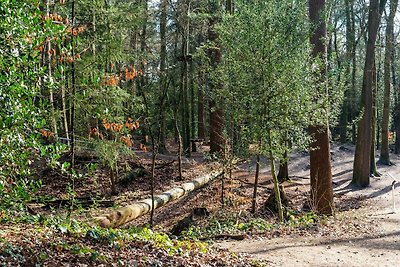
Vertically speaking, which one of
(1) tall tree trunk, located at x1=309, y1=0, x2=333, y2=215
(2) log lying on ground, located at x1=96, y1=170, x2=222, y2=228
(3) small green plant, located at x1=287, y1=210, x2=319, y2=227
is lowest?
(3) small green plant, located at x1=287, y1=210, x2=319, y2=227

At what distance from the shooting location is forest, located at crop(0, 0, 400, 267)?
14.4 ft

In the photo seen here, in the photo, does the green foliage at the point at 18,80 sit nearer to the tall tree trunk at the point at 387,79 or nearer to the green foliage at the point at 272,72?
the green foliage at the point at 272,72

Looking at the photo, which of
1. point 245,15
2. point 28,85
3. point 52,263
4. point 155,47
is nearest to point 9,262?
point 52,263

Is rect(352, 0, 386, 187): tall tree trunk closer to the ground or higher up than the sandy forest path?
higher up

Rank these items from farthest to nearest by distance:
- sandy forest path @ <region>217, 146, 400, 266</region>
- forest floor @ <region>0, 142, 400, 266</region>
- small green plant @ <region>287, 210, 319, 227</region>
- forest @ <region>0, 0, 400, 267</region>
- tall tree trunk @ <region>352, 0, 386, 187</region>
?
tall tree trunk @ <region>352, 0, 386, 187</region>
small green plant @ <region>287, 210, 319, 227</region>
sandy forest path @ <region>217, 146, 400, 266</region>
forest floor @ <region>0, 142, 400, 266</region>
forest @ <region>0, 0, 400, 267</region>

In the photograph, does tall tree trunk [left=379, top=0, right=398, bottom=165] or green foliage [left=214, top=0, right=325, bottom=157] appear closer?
green foliage [left=214, top=0, right=325, bottom=157]

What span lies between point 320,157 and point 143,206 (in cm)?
554

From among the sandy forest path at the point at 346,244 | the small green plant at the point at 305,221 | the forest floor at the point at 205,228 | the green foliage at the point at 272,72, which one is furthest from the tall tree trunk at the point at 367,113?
the green foliage at the point at 272,72

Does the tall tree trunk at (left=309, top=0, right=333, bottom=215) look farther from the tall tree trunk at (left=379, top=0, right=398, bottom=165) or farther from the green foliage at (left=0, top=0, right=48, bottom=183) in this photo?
the tall tree trunk at (left=379, top=0, right=398, bottom=165)

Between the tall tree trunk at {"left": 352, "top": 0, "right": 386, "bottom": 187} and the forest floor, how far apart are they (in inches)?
32.1

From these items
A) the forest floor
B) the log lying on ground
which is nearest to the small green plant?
the forest floor

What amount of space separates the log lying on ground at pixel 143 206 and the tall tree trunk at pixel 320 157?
3.62 m

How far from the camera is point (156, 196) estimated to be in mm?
12727

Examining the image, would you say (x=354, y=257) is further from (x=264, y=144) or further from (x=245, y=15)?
(x=245, y=15)
